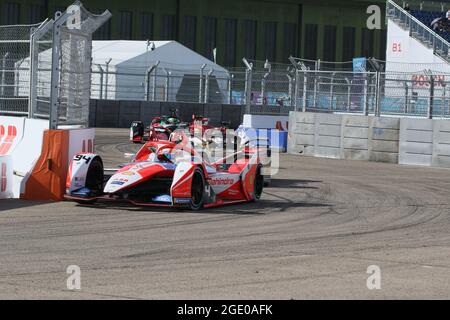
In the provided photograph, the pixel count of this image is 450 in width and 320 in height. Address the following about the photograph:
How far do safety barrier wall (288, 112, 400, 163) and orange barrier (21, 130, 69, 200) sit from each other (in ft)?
37.8

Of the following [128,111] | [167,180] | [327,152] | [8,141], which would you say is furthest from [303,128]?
[167,180]

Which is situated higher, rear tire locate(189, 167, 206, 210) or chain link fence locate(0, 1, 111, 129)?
chain link fence locate(0, 1, 111, 129)

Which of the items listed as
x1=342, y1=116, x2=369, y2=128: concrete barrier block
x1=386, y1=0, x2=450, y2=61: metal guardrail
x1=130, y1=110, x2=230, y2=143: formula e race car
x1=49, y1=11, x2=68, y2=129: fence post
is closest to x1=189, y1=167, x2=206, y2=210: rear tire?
x1=49, y1=11, x2=68, y2=129: fence post

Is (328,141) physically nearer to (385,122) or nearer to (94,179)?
(385,122)

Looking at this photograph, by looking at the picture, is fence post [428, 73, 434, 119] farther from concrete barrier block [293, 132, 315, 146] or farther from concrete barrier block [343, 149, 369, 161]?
concrete barrier block [293, 132, 315, 146]

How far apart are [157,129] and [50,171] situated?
9168mm

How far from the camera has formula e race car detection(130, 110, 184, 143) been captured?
22.4 metres

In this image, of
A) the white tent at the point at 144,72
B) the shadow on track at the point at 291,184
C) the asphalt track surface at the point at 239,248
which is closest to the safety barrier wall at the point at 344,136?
the shadow on track at the point at 291,184

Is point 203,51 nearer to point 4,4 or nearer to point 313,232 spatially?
point 4,4

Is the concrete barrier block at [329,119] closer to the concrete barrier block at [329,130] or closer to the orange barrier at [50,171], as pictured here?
the concrete barrier block at [329,130]

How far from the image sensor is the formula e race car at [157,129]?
2238 cm

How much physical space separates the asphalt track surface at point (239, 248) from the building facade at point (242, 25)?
1429 inches

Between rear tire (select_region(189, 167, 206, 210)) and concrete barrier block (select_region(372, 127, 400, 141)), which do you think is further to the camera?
concrete barrier block (select_region(372, 127, 400, 141))
